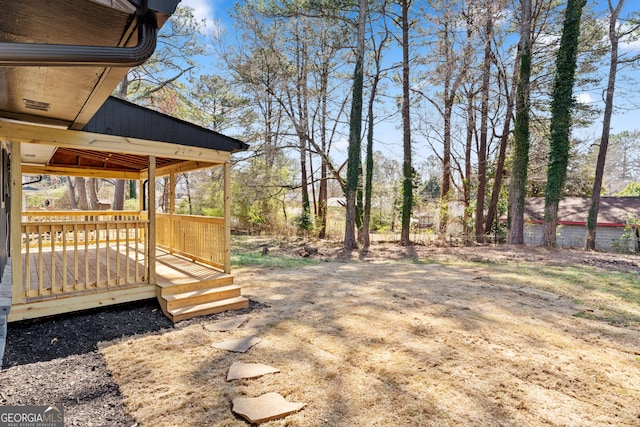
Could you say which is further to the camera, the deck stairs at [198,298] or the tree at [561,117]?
the tree at [561,117]

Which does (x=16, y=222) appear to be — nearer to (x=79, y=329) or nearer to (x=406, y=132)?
(x=79, y=329)

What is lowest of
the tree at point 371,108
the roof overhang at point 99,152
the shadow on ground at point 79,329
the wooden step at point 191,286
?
the shadow on ground at point 79,329

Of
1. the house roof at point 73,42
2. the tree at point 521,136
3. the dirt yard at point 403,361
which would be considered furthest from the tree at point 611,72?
the house roof at point 73,42

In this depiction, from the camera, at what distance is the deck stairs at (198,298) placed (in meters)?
4.08

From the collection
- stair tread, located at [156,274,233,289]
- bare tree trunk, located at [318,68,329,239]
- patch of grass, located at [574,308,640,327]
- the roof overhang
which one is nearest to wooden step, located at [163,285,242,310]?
stair tread, located at [156,274,233,289]

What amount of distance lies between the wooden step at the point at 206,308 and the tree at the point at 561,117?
10681 mm

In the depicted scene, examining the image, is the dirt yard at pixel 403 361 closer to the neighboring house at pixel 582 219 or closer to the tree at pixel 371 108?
the tree at pixel 371 108

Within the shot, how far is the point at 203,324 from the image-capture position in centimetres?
387

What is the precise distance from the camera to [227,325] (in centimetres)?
378

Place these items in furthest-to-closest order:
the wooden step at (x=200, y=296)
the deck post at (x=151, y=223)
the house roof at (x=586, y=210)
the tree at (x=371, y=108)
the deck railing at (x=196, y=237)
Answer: the house roof at (x=586, y=210)
the tree at (x=371, y=108)
the deck railing at (x=196, y=237)
the deck post at (x=151, y=223)
the wooden step at (x=200, y=296)

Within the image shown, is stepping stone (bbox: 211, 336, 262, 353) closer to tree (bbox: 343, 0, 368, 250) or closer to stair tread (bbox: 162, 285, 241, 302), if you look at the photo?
stair tread (bbox: 162, 285, 241, 302)

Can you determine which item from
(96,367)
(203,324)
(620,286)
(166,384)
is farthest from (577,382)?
(620,286)

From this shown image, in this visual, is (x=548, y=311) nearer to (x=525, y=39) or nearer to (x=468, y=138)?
(x=525, y=39)

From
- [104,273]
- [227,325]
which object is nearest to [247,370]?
[227,325]
